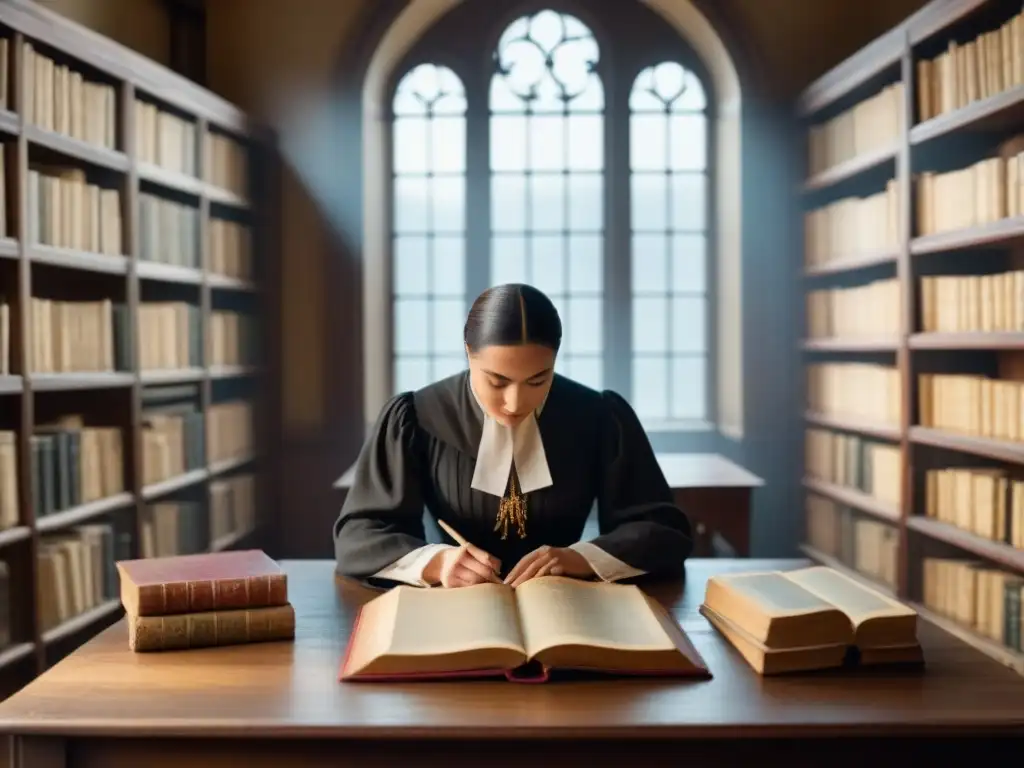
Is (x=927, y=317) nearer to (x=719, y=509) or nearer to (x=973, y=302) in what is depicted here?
(x=973, y=302)

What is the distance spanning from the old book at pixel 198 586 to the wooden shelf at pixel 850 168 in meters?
3.34

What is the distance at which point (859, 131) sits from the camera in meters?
4.66

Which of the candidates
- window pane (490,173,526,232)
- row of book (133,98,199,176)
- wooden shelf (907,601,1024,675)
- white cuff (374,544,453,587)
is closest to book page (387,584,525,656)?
white cuff (374,544,453,587)

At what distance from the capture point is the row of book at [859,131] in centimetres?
430

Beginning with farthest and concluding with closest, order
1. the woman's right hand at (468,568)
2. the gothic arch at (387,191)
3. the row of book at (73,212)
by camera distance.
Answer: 1. the gothic arch at (387,191)
2. the row of book at (73,212)
3. the woman's right hand at (468,568)

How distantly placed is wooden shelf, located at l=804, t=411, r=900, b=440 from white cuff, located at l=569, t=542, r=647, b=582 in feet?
8.26

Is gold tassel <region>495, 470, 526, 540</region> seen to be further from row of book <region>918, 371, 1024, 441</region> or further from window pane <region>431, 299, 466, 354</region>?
window pane <region>431, 299, 466, 354</region>

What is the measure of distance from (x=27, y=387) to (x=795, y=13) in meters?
4.00

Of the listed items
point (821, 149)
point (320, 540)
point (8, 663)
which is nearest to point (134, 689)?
point (8, 663)

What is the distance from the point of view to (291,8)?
543cm

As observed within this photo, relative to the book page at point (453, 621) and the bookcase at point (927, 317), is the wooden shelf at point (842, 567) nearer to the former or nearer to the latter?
the bookcase at point (927, 317)

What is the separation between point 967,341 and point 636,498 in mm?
1937

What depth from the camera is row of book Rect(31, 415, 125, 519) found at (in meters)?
3.42

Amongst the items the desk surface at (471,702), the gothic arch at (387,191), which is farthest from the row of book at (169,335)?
the desk surface at (471,702)
